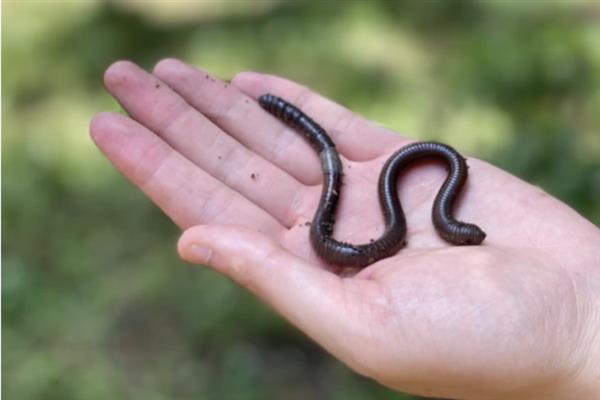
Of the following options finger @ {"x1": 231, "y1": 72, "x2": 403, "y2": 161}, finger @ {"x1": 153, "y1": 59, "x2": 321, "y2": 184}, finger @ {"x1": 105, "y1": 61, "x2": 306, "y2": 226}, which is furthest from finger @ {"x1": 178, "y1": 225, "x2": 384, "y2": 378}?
finger @ {"x1": 231, "y1": 72, "x2": 403, "y2": 161}

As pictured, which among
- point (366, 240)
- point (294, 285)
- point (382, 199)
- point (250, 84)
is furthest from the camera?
point (250, 84)

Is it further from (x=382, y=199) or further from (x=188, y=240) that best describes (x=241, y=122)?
(x=188, y=240)

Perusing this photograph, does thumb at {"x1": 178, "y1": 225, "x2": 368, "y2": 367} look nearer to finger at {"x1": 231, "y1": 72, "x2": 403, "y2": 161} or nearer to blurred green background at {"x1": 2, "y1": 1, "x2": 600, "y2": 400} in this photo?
finger at {"x1": 231, "y1": 72, "x2": 403, "y2": 161}

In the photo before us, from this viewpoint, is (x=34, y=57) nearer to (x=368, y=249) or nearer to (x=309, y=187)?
(x=309, y=187)

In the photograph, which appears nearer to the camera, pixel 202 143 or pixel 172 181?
pixel 172 181

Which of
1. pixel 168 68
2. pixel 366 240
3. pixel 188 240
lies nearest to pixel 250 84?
pixel 168 68

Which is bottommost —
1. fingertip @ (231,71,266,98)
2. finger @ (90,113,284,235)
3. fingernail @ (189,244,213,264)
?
fingernail @ (189,244,213,264)

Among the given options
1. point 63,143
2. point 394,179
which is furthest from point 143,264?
point 394,179
